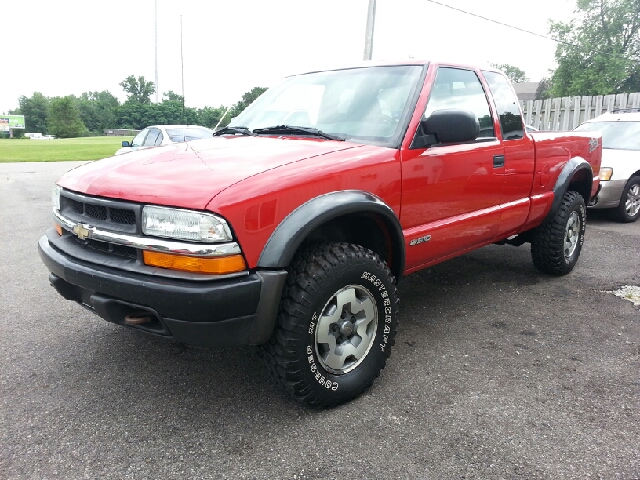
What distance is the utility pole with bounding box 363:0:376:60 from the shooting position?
14977 millimetres

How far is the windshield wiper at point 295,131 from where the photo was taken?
308 centimetres

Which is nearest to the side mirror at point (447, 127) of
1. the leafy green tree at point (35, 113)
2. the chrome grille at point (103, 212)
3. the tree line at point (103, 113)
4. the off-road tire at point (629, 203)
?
the chrome grille at point (103, 212)

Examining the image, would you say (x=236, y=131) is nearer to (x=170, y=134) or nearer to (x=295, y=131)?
(x=295, y=131)

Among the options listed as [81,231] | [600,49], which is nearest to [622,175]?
[81,231]

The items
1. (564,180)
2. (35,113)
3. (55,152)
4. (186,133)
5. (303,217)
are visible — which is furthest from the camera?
(35,113)

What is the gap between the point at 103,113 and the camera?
9531 cm

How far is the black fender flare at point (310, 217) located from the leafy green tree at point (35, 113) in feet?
365

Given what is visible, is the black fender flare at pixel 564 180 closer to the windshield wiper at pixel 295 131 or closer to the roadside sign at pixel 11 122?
the windshield wiper at pixel 295 131

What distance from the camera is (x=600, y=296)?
4344 millimetres

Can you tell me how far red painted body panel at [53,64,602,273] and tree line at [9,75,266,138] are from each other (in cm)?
5268

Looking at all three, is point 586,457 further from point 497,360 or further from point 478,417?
point 497,360

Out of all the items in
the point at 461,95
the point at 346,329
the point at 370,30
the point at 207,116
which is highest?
the point at 207,116

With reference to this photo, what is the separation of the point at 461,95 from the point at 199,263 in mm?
2388

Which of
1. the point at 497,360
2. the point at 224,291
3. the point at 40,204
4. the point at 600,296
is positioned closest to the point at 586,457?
the point at 497,360
